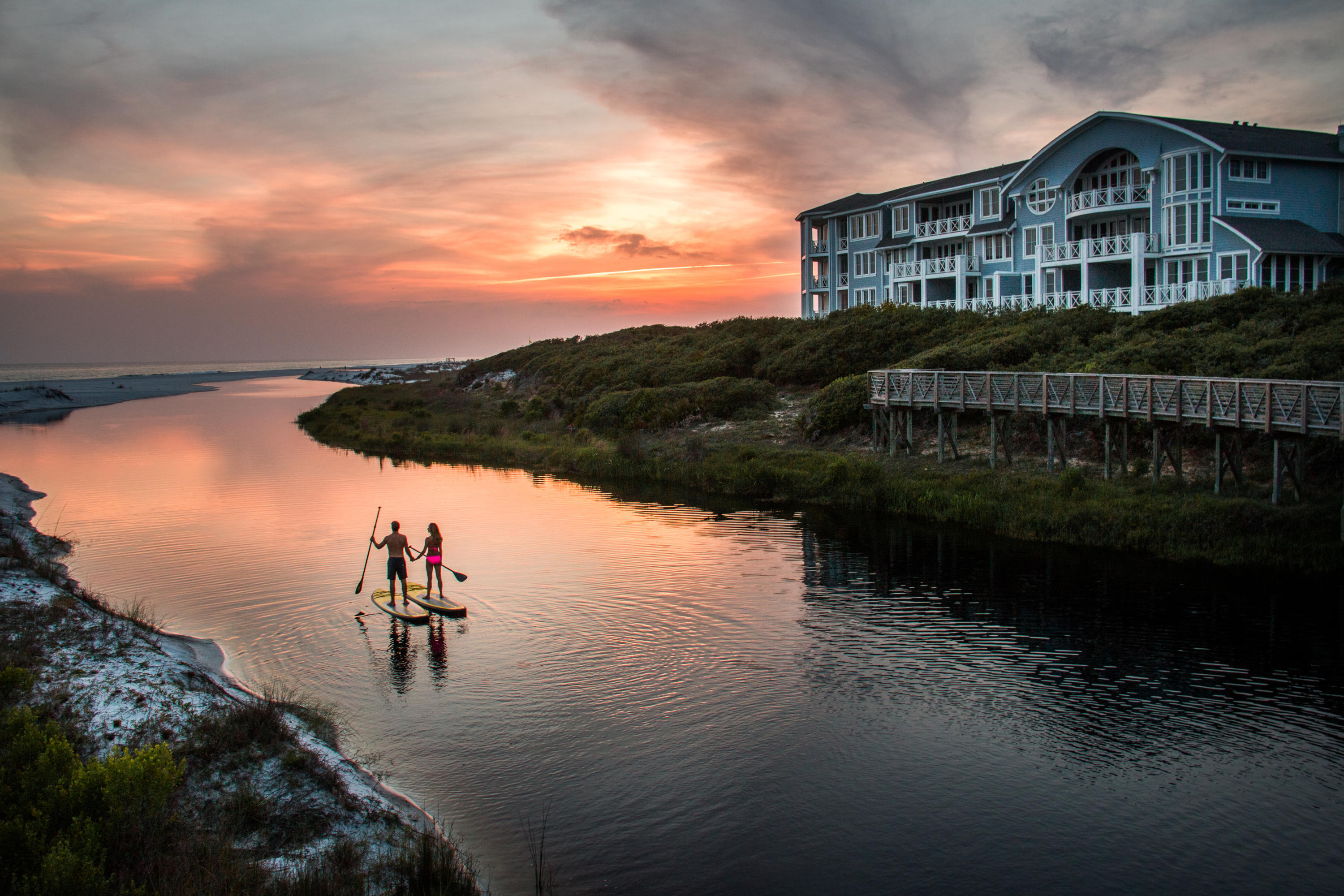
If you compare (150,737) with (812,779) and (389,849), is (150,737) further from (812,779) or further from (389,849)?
(812,779)

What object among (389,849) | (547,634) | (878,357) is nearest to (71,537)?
(547,634)

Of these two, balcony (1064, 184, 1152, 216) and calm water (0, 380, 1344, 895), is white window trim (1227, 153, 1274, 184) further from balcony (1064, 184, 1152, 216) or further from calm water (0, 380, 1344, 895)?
calm water (0, 380, 1344, 895)

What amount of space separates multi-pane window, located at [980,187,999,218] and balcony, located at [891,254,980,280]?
234cm

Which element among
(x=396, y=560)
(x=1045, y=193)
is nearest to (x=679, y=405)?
(x=1045, y=193)

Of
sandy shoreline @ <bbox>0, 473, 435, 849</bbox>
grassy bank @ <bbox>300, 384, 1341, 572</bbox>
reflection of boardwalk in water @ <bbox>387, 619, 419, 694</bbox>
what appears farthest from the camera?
grassy bank @ <bbox>300, 384, 1341, 572</bbox>

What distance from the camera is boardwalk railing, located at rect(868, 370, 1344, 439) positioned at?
2416 cm

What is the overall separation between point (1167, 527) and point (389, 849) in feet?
77.6

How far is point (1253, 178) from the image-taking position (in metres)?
46.8

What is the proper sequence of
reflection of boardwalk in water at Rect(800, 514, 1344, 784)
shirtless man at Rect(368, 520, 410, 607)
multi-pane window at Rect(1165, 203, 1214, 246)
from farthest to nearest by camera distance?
1. multi-pane window at Rect(1165, 203, 1214, 246)
2. shirtless man at Rect(368, 520, 410, 607)
3. reflection of boardwalk in water at Rect(800, 514, 1344, 784)

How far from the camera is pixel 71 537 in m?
30.0

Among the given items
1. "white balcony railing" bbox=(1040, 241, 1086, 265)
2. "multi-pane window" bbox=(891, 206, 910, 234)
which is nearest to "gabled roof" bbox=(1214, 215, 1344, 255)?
"white balcony railing" bbox=(1040, 241, 1086, 265)

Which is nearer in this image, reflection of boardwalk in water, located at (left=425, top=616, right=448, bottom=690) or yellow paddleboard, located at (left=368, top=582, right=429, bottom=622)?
reflection of boardwalk in water, located at (left=425, top=616, right=448, bottom=690)

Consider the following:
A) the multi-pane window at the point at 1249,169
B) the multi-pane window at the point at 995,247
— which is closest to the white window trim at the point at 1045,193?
the multi-pane window at the point at 995,247

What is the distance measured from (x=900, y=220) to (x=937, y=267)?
7.38 meters
